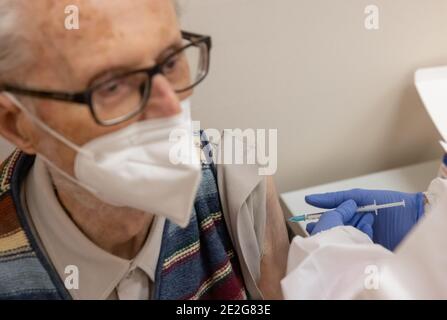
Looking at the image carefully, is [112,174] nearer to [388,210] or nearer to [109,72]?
[109,72]

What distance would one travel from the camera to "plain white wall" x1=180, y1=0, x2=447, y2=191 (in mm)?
1244

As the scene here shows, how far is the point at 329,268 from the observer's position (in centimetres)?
82

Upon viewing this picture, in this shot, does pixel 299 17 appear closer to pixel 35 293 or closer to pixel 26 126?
pixel 26 126

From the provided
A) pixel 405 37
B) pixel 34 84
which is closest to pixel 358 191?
pixel 405 37

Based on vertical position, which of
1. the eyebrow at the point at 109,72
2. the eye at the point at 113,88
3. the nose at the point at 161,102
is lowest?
the nose at the point at 161,102

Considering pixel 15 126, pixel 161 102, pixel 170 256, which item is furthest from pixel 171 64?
pixel 170 256

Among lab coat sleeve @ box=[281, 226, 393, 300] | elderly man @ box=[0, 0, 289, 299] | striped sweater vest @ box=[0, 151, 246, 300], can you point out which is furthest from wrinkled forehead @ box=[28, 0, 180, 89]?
lab coat sleeve @ box=[281, 226, 393, 300]

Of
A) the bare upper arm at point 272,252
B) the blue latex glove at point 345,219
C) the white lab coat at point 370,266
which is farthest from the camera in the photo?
the bare upper arm at point 272,252

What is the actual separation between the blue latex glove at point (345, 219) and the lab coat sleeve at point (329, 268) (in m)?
0.15

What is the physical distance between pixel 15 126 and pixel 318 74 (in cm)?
88

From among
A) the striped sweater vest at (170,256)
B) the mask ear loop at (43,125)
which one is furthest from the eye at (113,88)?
the striped sweater vest at (170,256)

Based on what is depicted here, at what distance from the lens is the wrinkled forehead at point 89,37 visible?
0.75m

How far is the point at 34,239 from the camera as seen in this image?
3.03 ft

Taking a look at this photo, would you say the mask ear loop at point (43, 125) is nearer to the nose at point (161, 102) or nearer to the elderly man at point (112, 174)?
the elderly man at point (112, 174)
